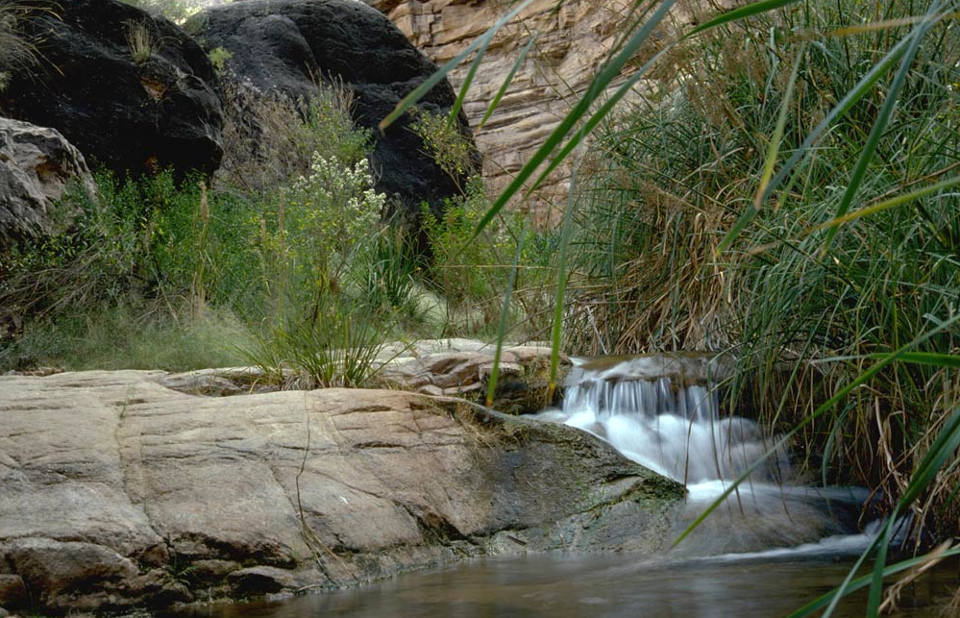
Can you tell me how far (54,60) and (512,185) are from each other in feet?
30.8

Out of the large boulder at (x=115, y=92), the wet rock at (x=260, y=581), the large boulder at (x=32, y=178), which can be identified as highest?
the large boulder at (x=115, y=92)

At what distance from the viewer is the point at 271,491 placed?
3.28 meters

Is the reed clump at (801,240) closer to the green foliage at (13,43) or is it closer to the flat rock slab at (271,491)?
the flat rock slab at (271,491)

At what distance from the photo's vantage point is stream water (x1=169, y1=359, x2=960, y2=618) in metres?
2.70

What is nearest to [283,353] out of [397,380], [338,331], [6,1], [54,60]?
[338,331]

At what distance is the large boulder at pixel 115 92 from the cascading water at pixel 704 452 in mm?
6078

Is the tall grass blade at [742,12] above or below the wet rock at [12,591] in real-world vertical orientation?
above

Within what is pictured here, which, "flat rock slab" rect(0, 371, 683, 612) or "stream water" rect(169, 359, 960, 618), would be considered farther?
"flat rock slab" rect(0, 371, 683, 612)

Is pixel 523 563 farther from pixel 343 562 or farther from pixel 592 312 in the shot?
pixel 592 312

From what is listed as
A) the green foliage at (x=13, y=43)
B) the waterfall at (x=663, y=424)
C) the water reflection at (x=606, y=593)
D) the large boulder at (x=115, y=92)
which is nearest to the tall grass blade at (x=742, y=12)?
the water reflection at (x=606, y=593)

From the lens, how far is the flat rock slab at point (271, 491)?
2.85 metres

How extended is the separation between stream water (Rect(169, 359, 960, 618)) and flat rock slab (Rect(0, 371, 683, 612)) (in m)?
0.17

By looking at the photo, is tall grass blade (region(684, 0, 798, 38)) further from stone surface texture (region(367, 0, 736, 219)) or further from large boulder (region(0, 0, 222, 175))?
stone surface texture (region(367, 0, 736, 219))

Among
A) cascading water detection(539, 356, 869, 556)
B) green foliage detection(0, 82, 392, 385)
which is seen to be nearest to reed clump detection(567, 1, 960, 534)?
cascading water detection(539, 356, 869, 556)
